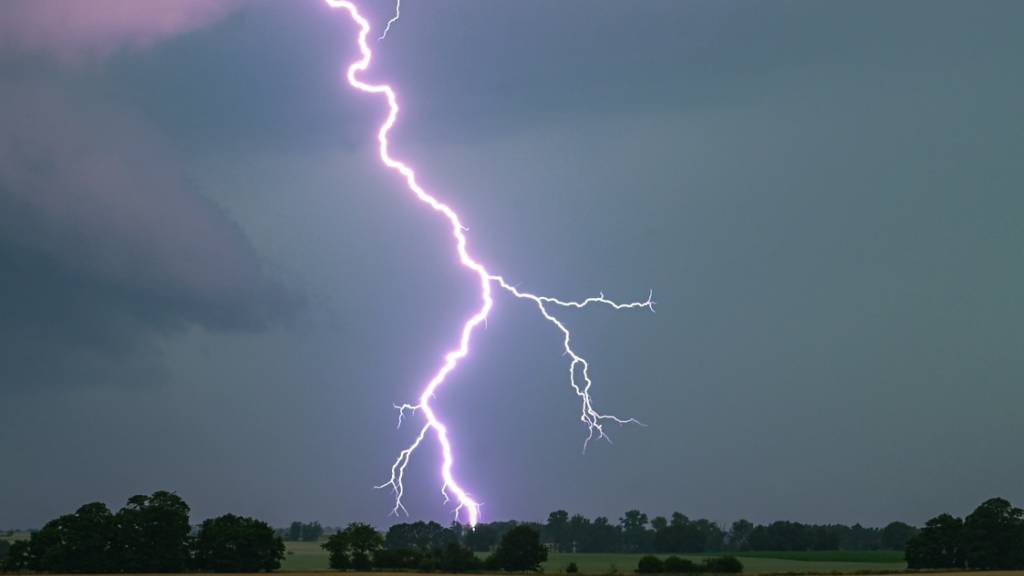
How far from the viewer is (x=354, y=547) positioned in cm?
5553

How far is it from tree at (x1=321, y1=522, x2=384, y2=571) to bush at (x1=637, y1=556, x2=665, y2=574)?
13.0m

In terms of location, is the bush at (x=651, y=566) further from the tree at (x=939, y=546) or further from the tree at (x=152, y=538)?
the tree at (x=152, y=538)

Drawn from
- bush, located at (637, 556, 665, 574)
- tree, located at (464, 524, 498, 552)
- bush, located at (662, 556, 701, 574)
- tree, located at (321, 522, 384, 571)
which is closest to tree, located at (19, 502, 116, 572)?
tree, located at (321, 522, 384, 571)

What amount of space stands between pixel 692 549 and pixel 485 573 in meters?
59.5

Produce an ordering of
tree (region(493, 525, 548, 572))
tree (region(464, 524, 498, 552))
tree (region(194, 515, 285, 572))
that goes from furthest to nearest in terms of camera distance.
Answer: tree (region(464, 524, 498, 552))
tree (region(493, 525, 548, 572))
tree (region(194, 515, 285, 572))

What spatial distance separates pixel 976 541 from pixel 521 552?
22.7m

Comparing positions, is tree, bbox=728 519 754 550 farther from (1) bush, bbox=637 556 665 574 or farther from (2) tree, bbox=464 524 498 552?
(1) bush, bbox=637 556 665 574

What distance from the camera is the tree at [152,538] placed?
49.4m

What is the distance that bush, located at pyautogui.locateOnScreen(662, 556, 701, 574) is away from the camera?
176 feet

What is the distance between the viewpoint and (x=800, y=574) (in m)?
51.0

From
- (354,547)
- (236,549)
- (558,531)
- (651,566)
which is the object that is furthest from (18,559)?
(558,531)

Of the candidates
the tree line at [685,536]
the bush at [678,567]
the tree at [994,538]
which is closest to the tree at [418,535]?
the tree line at [685,536]

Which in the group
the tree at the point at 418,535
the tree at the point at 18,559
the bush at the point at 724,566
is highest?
the tree at the point at 418,535

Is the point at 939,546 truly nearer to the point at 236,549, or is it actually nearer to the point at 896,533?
the point at 236,549
